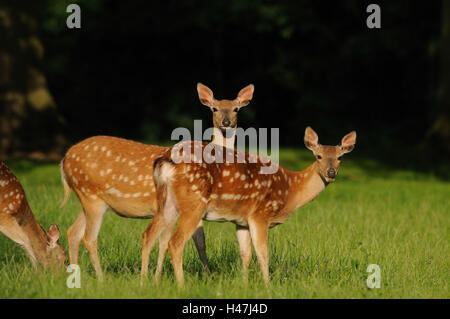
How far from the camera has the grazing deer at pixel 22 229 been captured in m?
6.61

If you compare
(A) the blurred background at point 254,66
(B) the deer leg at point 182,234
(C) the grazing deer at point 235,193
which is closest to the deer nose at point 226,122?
(C) the grazing deer at point 235,193

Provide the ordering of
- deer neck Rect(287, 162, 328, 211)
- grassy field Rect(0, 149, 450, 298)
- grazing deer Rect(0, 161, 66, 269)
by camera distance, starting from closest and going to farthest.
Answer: grassy field Rect(0, 149, 450, 298), grazing deer Rect(0, 161, 66, 269), deer neck Rect(287, 162, 328, 211)

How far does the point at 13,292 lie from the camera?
18.6 feet

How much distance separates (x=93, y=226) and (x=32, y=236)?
713 mm

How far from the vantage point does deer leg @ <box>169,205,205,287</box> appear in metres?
5.92

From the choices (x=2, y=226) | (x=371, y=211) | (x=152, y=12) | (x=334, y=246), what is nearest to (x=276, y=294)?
(x=334, y=246)

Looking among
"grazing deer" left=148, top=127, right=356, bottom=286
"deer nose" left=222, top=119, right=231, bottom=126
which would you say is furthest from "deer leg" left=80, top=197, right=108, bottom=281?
"deer nose" left=222, top=119, right=231, bottom=126

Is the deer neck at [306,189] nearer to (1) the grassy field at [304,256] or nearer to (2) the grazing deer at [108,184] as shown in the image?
(1) the grassy field at [304,256]

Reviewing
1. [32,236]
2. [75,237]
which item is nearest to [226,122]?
[75,237]

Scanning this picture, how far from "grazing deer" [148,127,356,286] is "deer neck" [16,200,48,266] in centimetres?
117

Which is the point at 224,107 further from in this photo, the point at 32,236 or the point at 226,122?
the point at 32,236

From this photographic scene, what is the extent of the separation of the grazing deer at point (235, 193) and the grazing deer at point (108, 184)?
Answer: 286 millimetres

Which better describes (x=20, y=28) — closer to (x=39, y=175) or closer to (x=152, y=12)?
(x=39, y=175)

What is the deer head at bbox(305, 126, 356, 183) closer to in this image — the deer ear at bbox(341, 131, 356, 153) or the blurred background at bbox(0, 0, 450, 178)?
the deer ear at bbox(341, 131, 356, 153)
